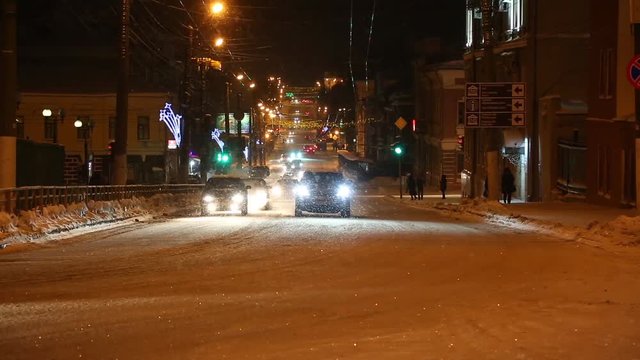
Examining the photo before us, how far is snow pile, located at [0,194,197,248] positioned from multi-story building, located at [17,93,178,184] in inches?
1174

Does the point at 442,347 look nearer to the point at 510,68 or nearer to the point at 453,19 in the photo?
the point at 510,68

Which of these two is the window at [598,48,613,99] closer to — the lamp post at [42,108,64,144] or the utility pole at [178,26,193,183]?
the utility pole at [178,26,193,183]

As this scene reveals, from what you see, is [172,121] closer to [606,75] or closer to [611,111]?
[606,75]

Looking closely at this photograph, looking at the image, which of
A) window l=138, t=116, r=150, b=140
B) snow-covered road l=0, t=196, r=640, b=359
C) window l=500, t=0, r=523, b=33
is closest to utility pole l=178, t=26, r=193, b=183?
window l=500, t=0, r=523, b=33

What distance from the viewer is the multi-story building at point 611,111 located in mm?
30156

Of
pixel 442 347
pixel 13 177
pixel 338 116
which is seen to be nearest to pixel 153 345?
pixel 442 347

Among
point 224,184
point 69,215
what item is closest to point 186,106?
point 224,184

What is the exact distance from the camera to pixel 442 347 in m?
8.37

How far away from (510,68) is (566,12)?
4658 millimetres

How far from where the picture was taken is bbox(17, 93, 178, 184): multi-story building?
66.0 metres

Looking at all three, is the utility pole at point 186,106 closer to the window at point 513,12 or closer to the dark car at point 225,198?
the dark car at point 225,198

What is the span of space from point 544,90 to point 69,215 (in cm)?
2779

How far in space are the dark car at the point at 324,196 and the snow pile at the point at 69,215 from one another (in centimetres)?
617

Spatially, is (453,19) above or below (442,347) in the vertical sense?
above
